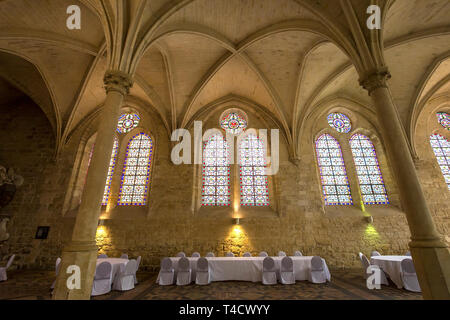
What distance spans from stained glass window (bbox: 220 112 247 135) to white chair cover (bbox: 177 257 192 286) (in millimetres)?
6339

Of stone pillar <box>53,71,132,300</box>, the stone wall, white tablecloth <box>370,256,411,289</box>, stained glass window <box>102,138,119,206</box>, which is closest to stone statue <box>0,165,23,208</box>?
the stone wall

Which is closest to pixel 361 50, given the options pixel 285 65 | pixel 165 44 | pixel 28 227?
pixel 285 65

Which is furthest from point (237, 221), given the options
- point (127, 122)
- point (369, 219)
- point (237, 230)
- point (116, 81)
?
point (127, 122)

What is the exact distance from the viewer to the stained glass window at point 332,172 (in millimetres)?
8922

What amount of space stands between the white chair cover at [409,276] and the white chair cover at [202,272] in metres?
5.03

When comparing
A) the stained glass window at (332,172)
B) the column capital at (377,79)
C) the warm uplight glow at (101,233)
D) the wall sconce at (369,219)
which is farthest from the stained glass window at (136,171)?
the wall sconce at (369,219)

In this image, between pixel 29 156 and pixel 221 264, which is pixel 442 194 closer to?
pixel 221 264

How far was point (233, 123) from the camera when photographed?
10.4 meters

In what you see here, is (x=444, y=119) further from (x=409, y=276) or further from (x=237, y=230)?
(x=237, y=230)

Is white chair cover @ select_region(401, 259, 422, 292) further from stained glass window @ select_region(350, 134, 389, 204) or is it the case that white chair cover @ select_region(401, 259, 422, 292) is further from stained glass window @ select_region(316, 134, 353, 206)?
stained glass window @ select_region(350, 134, 389, 204)

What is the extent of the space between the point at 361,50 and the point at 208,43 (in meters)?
5.17

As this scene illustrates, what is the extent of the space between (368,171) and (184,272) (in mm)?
9128

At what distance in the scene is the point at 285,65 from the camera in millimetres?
8414
